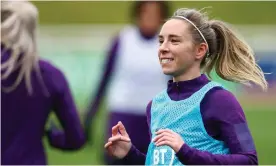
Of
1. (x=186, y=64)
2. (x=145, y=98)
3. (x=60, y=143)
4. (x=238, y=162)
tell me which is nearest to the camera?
(x=238, y=162)

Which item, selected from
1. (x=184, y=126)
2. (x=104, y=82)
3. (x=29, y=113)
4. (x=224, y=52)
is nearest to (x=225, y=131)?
(x=184, y=126)

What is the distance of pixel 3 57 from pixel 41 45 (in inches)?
490

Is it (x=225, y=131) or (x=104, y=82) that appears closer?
(x=225, y=131)

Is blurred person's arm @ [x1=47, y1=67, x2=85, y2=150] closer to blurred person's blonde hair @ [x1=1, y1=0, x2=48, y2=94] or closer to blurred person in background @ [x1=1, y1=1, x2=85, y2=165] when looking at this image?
blurred person in background @ [x1=1, y1=1, x2=85, y2=165]

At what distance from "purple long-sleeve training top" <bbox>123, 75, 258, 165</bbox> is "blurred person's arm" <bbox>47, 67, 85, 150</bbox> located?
833mm

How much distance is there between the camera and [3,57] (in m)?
4.72

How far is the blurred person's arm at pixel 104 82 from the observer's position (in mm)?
7773

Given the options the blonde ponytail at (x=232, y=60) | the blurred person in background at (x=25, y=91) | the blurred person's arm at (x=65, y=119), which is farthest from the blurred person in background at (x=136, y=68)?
the blonde ponytail at (x=232, y=60)

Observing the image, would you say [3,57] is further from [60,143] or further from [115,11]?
[115,11]

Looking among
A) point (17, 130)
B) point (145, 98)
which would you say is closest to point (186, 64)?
point (17, 130)

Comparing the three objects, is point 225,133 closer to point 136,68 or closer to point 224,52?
point 224,52

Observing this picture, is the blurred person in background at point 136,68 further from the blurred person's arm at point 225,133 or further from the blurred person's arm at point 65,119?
the blurred person's arm at point 225,133

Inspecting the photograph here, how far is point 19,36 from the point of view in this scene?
15.3ft

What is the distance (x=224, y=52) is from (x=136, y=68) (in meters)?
2.93
